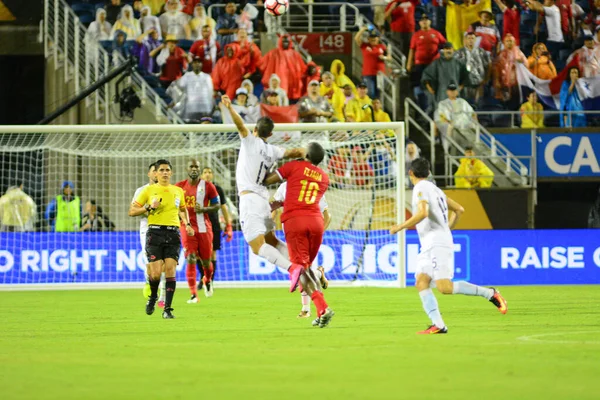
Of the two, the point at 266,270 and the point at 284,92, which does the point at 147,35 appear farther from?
the point at 266,270

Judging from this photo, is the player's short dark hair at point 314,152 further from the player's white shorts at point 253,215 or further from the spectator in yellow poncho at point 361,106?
the spectator in yellow poncho at point 361,106

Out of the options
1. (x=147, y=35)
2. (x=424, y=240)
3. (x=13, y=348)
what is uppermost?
(x=147, y=35)

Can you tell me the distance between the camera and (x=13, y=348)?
1008 centimetres

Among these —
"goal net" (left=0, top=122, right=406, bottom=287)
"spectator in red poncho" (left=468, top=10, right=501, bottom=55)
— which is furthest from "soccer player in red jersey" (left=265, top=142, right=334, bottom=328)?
"spectator in red poncho" (left=468, top=10, right=501, bottom=55)

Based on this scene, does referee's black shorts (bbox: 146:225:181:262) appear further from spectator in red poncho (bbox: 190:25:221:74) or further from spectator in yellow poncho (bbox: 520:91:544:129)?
spectator in yellow poncho (bbox: 520:91:544:129)

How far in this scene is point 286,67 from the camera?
25078 mm

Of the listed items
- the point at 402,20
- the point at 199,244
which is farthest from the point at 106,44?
the point at 199,244

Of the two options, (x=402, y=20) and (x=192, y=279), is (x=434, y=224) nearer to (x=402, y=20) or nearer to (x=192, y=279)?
(x=192, y=279)

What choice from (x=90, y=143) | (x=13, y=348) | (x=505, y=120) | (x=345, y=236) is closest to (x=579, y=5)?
(x=505, y=120)

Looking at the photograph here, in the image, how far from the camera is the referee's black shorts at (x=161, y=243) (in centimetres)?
1357

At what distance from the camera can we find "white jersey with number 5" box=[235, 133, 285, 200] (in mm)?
12453

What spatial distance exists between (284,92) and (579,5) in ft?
27.2

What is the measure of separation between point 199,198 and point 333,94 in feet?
24.9

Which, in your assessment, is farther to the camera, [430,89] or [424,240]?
[430,89]
